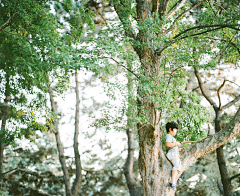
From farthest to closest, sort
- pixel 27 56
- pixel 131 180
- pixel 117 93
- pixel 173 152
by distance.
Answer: pixel 131 180
pixel 117 93
pixel 173 152
pixel 27 56

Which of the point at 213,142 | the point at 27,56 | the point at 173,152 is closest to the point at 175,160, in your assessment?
the point at 173,152

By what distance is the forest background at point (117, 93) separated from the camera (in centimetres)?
287

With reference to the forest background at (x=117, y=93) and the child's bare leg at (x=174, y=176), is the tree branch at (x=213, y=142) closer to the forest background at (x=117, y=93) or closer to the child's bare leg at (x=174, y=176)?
the forest background at (x=117, y=93)

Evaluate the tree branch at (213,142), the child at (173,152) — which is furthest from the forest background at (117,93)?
the child at (173,152)

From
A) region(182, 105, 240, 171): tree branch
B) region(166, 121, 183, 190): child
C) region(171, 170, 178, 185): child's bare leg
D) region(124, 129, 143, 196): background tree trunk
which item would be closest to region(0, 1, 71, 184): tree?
region(166, 121, 183, 190): child

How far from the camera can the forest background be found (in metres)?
2.87

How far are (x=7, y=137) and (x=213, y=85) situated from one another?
7.53 m

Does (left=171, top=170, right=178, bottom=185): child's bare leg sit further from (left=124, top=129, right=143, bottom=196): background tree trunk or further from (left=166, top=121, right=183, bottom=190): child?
(left=124, top=129, right=143, bottom=196): background tree trunk

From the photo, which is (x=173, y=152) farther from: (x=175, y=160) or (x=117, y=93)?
(x=117, y=93)

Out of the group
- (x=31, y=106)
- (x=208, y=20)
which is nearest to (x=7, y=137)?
(x=31, y=106)

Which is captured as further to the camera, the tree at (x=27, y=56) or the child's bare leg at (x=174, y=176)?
the child's bare leg at (x=174, y=176)

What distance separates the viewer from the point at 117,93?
3.72 meters

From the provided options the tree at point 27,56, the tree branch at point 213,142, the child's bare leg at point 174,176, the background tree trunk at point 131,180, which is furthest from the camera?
the background tree trunk at point 131,180

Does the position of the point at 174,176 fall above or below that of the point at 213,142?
below
